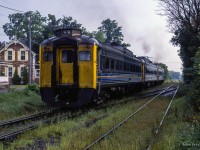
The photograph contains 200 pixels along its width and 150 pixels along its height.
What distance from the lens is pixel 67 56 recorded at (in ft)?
53.0

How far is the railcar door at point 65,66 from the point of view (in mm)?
15987

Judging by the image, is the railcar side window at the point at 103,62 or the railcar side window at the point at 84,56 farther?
the railcar side window at the point at 103,62

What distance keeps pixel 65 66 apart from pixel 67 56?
0.45 m

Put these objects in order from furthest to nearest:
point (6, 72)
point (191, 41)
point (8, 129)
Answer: point (6, 72)
point (191, 41)
point (8, 129)

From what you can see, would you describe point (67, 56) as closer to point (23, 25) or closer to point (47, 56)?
point (47, 56)

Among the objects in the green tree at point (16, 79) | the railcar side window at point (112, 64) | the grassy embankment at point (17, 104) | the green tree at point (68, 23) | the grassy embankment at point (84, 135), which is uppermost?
the green tree at point (68, 23)

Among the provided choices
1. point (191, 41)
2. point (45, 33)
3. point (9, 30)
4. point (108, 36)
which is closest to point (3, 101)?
point (191, 41)

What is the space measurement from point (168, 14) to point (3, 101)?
52.2 feet

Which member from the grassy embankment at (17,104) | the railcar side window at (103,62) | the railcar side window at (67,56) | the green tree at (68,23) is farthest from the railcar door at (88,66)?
the green tree at (68,23)

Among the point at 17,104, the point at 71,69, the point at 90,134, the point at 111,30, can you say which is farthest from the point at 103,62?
the point at 111,30

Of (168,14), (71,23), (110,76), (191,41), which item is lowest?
(110,76)

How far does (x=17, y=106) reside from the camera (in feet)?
55.9

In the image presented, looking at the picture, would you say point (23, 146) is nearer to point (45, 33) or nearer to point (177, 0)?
point (177, 0)

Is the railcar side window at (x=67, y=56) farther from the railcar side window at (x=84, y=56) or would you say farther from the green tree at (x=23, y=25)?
the green tree at (x=23, y=25)
